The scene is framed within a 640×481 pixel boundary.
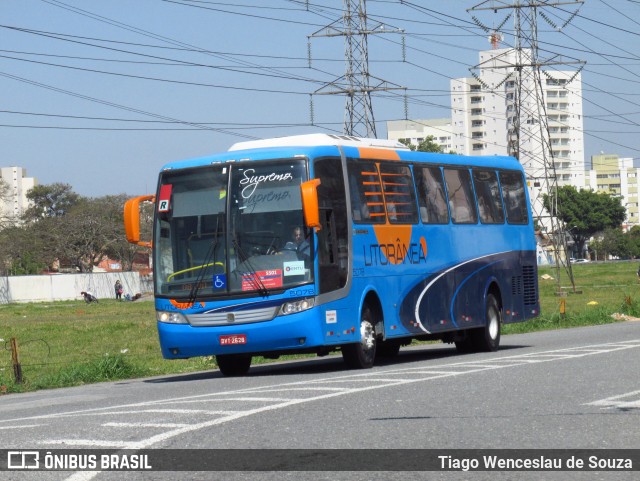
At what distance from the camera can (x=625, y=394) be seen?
14.0 metres

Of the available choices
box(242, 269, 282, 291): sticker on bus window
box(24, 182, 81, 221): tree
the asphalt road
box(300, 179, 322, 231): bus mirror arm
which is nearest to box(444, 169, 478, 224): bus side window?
the asphalt road

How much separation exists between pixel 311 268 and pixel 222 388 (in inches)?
126

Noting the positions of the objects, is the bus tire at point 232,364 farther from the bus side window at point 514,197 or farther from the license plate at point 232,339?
the bus side window at point 514,197

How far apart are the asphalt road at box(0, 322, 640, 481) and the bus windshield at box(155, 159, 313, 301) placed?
63.3 inches

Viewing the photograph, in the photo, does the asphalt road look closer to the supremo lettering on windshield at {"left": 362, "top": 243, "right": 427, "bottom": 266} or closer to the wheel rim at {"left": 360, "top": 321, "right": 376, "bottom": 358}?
the wheel rim at {"left": 360, "top": 321, "right": 376, "bottom": 358}

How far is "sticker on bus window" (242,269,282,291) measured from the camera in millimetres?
19688

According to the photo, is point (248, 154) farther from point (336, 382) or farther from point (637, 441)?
point (637, 441)

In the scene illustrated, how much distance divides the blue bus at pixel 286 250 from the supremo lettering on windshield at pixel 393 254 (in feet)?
0.08

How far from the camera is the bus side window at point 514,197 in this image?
89.9 feet

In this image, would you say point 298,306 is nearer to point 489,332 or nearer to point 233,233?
point 233,233

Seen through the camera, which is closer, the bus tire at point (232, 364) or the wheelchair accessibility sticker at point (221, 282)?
the wheelchair accessibility sticker at point (221, 282)

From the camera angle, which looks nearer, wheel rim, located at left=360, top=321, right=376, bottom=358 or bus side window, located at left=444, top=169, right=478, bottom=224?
wheel rim, located at left=360, top=321, right=376, bottom=358

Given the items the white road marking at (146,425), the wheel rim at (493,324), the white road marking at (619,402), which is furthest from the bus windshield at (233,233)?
the white road marking at (146,425)

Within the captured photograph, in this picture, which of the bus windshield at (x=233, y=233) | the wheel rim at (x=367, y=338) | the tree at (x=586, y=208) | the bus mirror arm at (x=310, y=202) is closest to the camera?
the bus mirror arm at (x=310, y=202)
